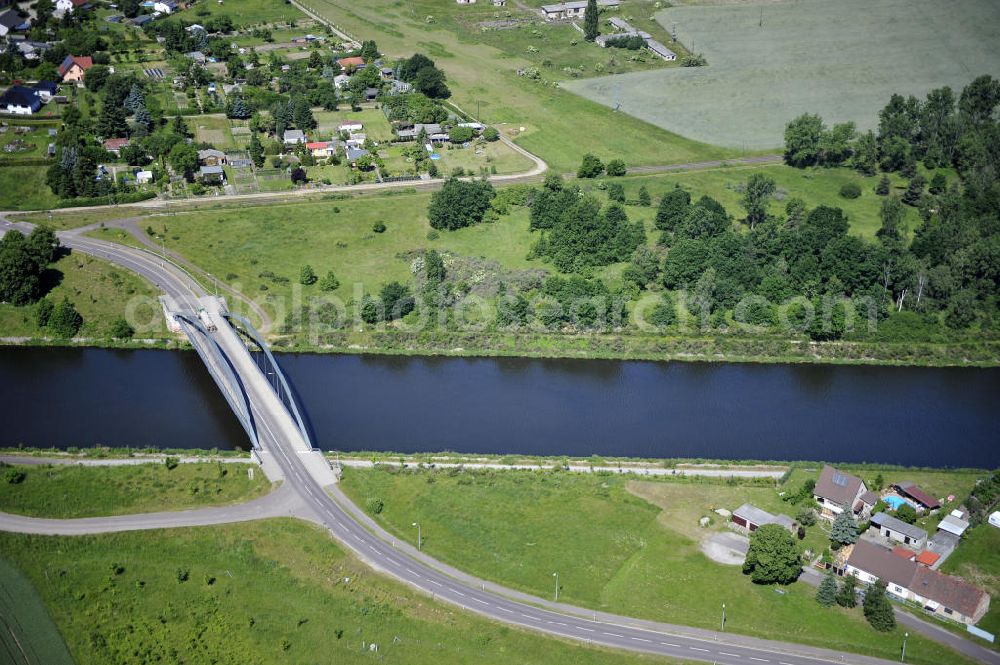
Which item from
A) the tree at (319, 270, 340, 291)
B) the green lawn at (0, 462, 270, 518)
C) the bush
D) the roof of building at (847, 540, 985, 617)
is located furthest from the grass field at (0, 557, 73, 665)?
the bush

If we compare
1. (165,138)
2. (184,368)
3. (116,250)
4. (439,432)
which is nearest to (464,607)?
(439,432)

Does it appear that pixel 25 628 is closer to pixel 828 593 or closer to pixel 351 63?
pixel 828 593

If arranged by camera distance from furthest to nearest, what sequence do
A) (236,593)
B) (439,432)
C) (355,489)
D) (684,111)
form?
(684,111) < (439,432) < (355,489) < (236,593)

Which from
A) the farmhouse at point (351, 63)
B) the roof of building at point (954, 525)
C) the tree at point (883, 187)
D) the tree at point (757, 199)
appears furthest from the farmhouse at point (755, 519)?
the farmhouse at point (351, 63)

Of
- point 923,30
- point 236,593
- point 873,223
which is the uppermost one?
point 923,30

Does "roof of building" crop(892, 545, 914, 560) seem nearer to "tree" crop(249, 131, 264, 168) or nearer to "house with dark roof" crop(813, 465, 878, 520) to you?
"house with dark roof" crop(813, 465, 878, 520)

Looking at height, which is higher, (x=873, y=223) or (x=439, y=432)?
(x=873, y=223)

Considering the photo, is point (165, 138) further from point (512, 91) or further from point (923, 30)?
point (923, 30)
